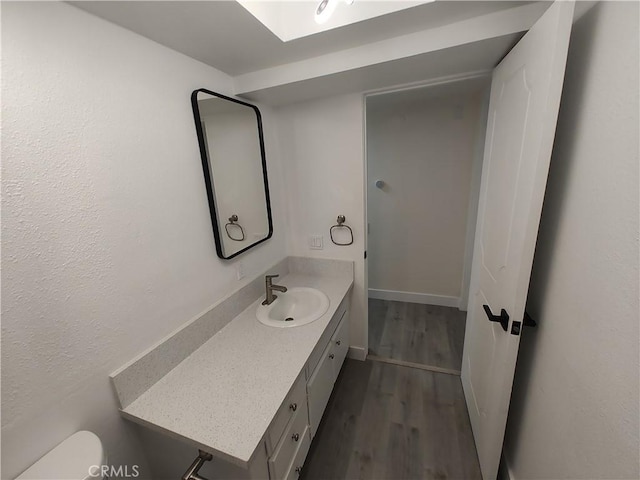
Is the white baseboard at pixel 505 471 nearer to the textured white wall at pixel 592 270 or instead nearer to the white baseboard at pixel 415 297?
the textured white wall at pixel 592 270

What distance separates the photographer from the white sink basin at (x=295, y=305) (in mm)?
1505

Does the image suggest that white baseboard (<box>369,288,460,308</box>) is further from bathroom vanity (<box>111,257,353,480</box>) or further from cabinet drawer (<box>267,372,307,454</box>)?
cabinet drawer (<box>267,372,307,454</box>)

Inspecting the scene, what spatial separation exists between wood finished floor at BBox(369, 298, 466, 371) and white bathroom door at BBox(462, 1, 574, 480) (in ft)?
1.94

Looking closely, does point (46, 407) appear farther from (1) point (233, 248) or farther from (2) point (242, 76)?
(2) point (242, 76)

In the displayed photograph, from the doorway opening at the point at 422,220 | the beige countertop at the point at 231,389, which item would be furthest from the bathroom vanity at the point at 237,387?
the doorway opening at the point at 422,220

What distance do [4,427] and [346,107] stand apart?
1.87 meters

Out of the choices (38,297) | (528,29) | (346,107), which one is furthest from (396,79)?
(38,297)

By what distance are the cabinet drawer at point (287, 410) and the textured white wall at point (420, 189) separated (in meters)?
1.92

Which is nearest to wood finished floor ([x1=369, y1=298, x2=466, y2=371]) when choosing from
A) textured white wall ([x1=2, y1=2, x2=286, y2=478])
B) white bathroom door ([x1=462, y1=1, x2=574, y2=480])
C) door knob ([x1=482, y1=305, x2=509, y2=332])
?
white bathroom door ([x1=462, y1=1, x2=574, y2=480])

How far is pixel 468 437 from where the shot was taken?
1447mm

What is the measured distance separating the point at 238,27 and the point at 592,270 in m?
1.37

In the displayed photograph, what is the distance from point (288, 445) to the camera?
1043 millimetres

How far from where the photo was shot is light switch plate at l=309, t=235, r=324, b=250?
1868mm

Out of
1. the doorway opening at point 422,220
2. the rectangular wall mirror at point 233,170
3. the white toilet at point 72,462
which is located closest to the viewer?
the white toilet at point 72,462
